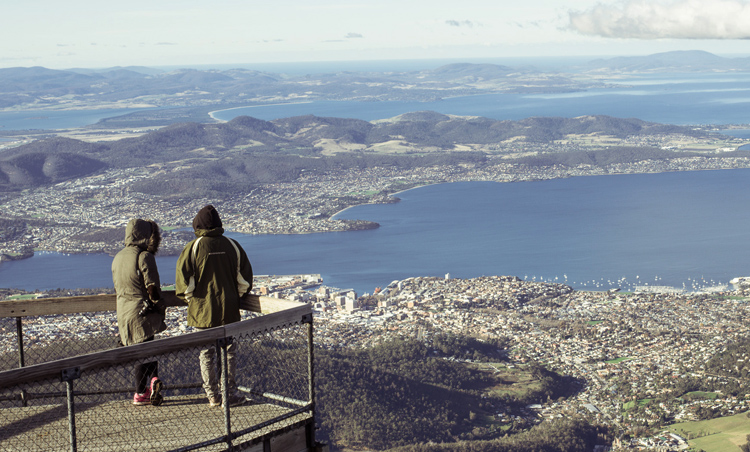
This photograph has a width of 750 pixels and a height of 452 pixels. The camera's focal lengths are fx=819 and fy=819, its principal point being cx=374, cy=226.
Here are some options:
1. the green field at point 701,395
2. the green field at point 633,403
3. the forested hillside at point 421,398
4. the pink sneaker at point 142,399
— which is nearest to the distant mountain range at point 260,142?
the forested hillside at point 421,398

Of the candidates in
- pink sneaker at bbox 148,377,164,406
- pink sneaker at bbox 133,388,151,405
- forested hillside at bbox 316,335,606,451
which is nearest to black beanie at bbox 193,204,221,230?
pink sneaker at bbox 148,377,164,406

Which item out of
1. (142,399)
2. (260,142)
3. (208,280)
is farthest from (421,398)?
(260,142)

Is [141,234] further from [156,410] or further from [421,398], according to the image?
[421,398]

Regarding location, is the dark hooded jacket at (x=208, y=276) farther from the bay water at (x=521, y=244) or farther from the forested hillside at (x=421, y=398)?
the bay water at (x=521, y=244)

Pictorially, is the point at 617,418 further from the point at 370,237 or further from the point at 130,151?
the point at 130,151

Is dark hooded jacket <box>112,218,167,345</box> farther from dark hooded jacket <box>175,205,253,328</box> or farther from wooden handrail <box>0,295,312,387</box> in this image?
wooden handrail <box>0,295,312,387</box>
